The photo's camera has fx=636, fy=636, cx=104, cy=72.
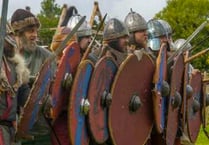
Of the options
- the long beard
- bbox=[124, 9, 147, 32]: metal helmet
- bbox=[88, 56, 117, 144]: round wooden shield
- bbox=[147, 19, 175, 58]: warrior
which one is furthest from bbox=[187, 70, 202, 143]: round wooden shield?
the long beard

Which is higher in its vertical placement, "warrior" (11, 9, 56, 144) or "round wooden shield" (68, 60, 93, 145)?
"warrior" (11, 9, 56, 144)

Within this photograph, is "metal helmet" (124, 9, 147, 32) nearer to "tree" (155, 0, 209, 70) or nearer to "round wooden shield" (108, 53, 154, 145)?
"round wooden shield" (108, 53, 154, 145)

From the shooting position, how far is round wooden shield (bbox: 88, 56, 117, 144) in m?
5.47

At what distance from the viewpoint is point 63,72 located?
517cm

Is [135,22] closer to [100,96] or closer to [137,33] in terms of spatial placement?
[137,33]

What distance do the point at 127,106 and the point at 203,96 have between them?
2.02 metres

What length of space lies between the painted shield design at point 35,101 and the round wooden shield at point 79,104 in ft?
1.48

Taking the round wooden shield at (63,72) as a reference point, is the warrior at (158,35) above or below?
above

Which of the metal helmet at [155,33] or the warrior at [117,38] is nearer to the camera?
the warrior at [117,38]

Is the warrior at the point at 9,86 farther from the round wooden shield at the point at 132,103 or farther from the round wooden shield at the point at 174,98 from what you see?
the round wooden shield at the point at 174,98

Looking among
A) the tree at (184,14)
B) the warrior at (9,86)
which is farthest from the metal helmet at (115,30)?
the tree at (184,14)

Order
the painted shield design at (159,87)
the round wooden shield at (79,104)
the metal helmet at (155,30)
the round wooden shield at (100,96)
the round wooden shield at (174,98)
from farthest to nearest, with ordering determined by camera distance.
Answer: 1. the metal helmet at (155,30)
2. the round wooden shield at (174,98)
3. the painted shield design at (159,87)
4. the round wooden shield at (100,96)
5. the round wooden shield at (79,104)

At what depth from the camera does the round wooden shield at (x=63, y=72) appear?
513cm

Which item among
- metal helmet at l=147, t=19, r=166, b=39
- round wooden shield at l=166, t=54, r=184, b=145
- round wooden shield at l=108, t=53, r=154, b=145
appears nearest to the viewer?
round wooden shield at l=108, t=53, r=154, b=145
